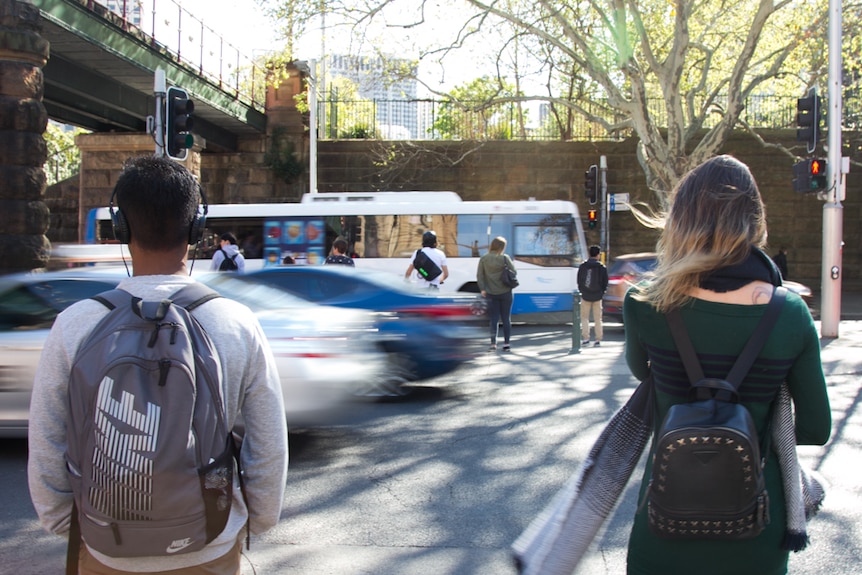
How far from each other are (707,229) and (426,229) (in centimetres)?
1623

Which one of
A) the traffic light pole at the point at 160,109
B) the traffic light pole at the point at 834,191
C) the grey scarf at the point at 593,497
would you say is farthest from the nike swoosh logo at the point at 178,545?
the traffic light pole at the point at 834,191

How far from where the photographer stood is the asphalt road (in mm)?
4266

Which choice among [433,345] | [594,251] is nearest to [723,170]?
[433,345]

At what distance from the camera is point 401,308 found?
8.23m

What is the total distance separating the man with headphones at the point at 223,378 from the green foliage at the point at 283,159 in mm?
23252

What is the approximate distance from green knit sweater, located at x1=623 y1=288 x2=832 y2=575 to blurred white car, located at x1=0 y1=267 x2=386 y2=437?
4504 millimetres

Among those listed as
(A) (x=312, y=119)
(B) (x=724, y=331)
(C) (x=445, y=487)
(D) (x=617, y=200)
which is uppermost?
(A) (x=312, y=119)

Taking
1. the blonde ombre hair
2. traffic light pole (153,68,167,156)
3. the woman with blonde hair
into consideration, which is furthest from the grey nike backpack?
traffic light pole (153,68,167,156)

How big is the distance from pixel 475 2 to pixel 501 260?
843 centimetres

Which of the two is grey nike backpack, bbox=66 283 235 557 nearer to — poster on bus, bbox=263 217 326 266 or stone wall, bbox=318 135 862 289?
poster on bus, bbox=263 217 326 266

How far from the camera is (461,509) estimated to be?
5012 mm

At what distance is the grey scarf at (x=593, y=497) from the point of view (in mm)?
2250

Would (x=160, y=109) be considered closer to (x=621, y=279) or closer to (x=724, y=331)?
(x=621, y=279)

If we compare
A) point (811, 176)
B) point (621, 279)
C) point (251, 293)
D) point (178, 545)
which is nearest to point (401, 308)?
point (251, 293)
